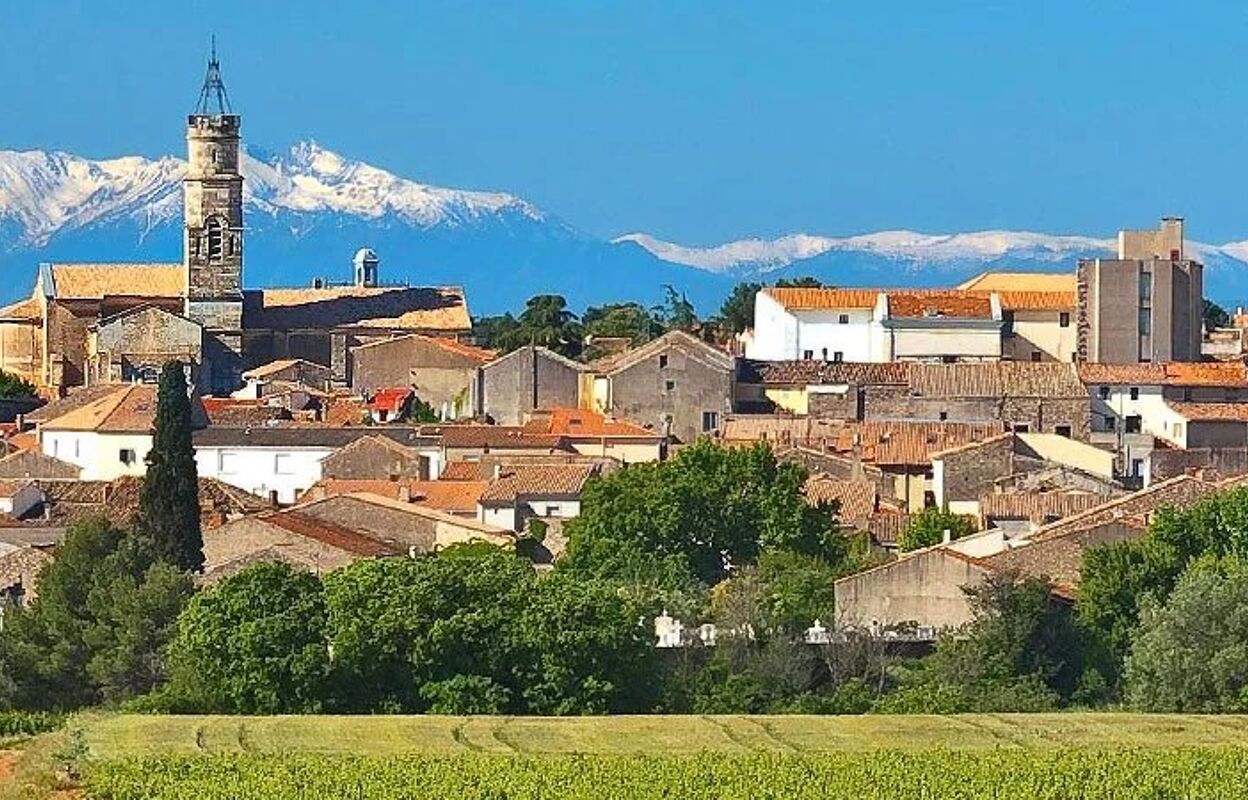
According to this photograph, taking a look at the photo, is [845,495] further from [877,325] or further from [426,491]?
[877,325]

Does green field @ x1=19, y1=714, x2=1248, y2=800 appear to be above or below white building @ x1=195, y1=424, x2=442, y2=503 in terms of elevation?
below

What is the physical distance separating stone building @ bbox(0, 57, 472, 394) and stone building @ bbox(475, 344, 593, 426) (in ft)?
45.5

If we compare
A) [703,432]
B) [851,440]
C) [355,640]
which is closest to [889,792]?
[355,640]

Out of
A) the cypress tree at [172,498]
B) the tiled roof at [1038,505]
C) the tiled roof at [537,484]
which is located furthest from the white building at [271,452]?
the cypress tree at [172,498]

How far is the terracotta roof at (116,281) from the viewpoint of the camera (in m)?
116

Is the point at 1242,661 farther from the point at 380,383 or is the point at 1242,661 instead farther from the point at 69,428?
the point at 380,383

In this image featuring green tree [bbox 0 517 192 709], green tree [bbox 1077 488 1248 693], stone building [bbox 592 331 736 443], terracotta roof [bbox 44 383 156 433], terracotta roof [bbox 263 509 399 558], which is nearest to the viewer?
green tree [bbox 0 517 192 709]

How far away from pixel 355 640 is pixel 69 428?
43795 mm

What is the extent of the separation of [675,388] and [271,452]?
420 inches

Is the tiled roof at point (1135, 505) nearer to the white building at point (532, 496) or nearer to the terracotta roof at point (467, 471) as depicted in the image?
the white building at point (532, 496)

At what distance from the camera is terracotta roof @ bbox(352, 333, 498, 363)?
10100 cm

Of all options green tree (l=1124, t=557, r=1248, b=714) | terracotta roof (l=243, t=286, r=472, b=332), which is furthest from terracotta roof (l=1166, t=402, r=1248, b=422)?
green tree (l=1124, t=557, r=1248, b=714)

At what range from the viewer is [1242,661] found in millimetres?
46000

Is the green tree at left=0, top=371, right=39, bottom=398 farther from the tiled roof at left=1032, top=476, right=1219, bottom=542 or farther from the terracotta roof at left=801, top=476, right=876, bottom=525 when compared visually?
the tiled roof at left=1032, top=476, right=1219, bottom=542
